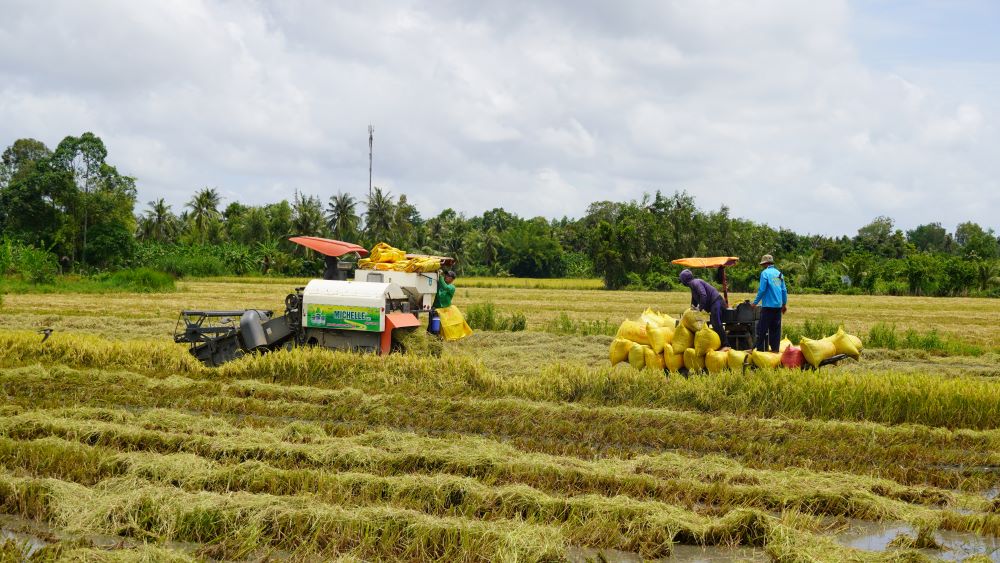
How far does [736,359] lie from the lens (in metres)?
9.55

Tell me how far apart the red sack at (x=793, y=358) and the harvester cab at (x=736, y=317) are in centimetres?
74

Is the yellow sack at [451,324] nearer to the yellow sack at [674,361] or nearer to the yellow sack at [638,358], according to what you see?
the yellow sack at [638,358]

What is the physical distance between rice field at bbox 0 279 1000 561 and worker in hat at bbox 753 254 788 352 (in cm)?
139

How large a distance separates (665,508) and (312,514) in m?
2.26

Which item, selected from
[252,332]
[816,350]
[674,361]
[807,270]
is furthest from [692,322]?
[807,270]

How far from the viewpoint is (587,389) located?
30.1 ft

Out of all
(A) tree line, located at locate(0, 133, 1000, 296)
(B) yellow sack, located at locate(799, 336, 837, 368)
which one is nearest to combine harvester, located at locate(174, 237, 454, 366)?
(B) yellow sack, located at locate(799, 336, 837, 368)

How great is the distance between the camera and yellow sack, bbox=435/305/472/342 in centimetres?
1306

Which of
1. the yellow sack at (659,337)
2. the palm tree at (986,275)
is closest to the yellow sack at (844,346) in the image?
the yellow sack at (659,337)

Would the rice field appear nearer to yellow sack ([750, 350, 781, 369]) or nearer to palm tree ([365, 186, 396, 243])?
yellow sack ([750, 350, 781, 369])

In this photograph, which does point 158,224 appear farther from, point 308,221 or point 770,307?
point 770,307

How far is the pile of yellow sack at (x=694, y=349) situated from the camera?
30.9 feet

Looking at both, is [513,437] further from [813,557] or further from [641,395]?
[813,557]

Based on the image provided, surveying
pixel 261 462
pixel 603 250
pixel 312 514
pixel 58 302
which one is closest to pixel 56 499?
pixel 261 462
